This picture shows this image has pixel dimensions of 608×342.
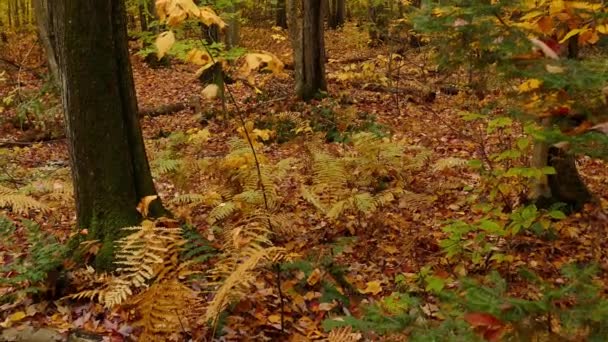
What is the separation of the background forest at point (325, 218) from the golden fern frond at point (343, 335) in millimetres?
29

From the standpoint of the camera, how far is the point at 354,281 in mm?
4555

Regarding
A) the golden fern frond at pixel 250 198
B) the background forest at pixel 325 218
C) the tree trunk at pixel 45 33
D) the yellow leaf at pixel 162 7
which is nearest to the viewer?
the background forest at pixel 325 218

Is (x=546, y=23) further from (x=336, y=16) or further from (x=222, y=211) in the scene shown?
(x=336, y=16)

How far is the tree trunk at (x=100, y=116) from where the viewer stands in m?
3.79

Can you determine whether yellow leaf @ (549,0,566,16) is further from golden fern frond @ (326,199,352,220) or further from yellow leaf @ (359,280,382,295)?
golden fern frond @ (326,199,352,220)

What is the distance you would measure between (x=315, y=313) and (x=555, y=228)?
107 inches

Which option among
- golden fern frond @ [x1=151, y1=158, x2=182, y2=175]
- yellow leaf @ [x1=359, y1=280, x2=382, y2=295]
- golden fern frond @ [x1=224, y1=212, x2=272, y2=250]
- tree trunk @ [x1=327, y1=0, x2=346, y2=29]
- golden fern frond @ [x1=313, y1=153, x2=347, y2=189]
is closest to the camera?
golden fern frond @ [x1=224, y1=212, x2=272, y2=250]

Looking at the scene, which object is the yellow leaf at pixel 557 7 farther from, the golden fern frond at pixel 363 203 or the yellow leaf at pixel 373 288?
the golden fern frond at pixel 363 203

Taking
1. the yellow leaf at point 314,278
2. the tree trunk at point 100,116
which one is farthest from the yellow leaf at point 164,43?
the yellow leaf at point 314,278

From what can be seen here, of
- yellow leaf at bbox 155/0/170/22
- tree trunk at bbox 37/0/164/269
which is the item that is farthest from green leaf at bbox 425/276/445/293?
yellow leaf at bbox 155/0/170/22

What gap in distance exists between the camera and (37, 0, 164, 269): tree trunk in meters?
3.79

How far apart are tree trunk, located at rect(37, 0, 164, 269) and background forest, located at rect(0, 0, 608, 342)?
1cm

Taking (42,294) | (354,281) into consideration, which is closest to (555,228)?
(354,281)

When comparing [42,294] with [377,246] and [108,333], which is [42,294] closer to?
[108,333]
